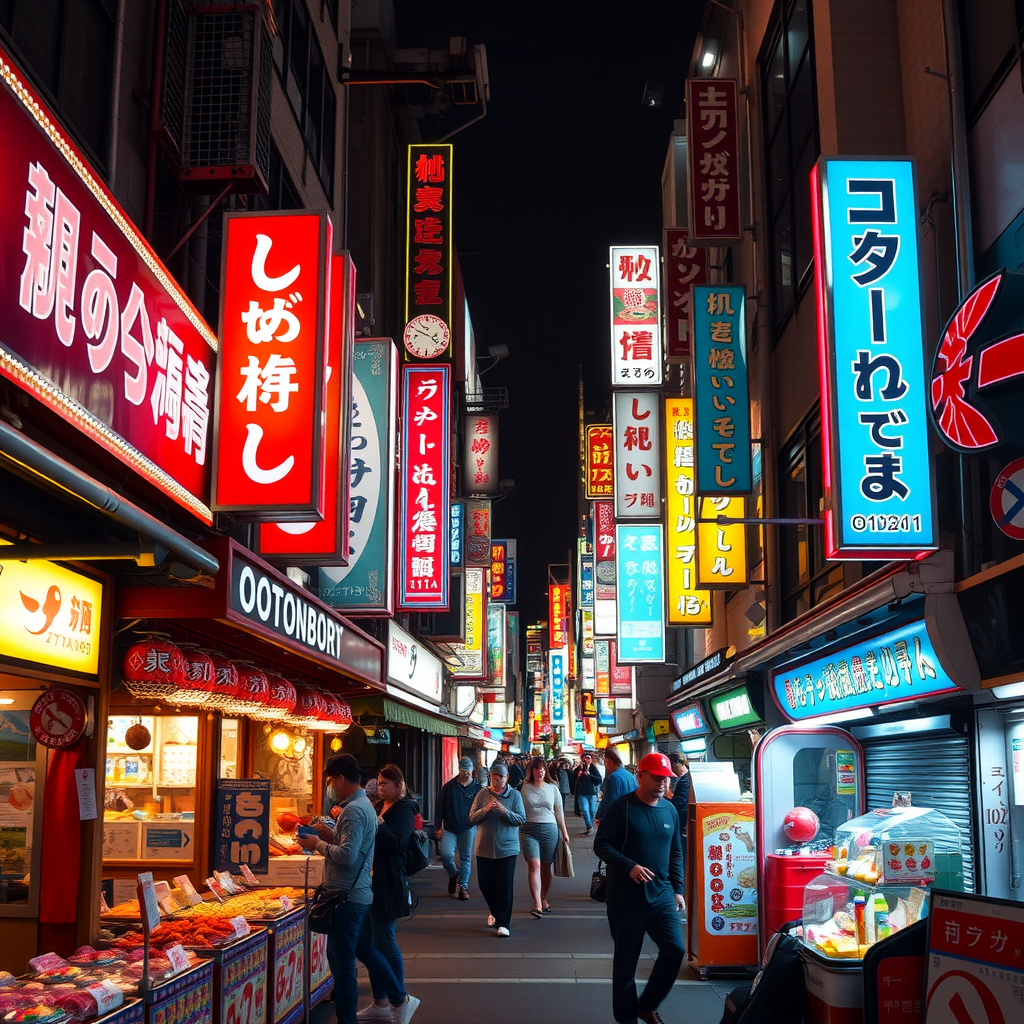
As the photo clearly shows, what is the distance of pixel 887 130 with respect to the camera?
10.9 m

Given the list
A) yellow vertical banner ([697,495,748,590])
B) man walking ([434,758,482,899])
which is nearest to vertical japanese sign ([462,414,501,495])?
man walking ([434,758,482,899])

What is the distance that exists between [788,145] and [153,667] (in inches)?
457

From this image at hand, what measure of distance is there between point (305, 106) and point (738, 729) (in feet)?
38.8

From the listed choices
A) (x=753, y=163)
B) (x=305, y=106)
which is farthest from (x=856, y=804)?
(x=305, y=106)

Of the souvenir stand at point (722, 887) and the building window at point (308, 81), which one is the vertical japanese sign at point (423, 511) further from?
the souvenir stand at point (722, 887)

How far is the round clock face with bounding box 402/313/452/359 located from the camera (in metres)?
21.5

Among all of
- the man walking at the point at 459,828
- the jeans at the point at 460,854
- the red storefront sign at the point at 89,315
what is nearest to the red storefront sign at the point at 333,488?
the red storefront sign at the point at 89,315

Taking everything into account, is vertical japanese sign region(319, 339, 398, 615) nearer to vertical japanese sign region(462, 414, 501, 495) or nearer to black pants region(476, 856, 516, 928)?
black pants region(476, 856, 516, 928)

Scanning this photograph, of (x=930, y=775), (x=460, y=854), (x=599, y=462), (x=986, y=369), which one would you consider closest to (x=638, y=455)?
(x=460, y=854)

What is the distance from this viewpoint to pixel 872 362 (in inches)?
326

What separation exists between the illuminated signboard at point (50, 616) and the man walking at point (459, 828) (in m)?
10.2

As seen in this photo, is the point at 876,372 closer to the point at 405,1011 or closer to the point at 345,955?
the point at 345,955

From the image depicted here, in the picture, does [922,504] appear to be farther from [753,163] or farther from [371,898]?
[753,163]

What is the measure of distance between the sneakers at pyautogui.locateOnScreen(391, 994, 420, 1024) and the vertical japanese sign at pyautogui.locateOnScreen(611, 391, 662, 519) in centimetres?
1130
